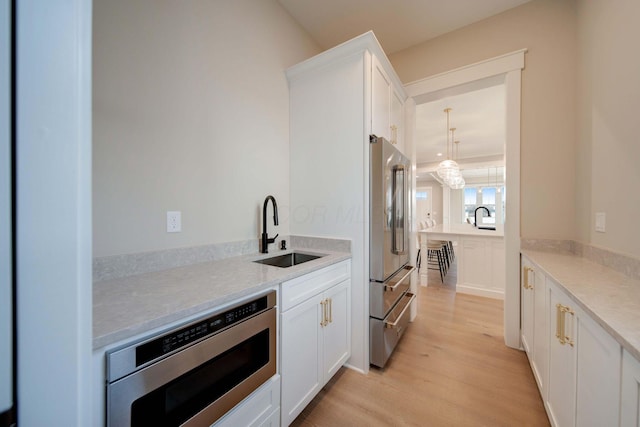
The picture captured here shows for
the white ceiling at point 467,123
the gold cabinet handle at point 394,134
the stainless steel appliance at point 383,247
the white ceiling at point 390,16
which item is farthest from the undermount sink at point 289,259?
the white ceiling at point 467,123

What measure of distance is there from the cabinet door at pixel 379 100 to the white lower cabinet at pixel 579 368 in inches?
57.3

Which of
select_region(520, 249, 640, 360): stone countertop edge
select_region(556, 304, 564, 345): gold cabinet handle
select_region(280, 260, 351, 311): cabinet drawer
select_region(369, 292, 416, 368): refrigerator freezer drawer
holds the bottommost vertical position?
select_region(369, 292, 416, 368): refrigerator freezer drawer

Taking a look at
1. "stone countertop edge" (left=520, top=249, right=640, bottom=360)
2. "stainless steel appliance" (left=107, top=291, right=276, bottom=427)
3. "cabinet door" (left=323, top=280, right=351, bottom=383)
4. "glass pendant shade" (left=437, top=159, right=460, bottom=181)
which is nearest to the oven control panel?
"stainless steel appliance" (left=107, top=291, right=276, bottom=427)

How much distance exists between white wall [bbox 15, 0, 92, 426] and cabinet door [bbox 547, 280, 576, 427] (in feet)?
5.38

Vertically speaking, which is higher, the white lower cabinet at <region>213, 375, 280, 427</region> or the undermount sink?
the undermount sink

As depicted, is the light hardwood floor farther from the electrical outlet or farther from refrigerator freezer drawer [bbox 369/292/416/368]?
the electrical outlet

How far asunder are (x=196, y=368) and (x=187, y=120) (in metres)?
1.29

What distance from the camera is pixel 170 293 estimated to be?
3.06 ft

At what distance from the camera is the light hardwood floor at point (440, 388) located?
4.55 ft

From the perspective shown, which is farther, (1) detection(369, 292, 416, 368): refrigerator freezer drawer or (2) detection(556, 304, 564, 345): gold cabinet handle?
(1) detection(369, 292, 416, 368): refrigerator freezer drawer

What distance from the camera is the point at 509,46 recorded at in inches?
83.0

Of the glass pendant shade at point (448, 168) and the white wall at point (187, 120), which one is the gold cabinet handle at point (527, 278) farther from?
the glass pendant shade at point (448, 168)

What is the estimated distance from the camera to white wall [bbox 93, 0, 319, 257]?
3.70ft

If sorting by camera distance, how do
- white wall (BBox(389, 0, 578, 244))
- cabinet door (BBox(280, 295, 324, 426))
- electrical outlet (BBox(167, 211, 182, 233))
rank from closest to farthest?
cabinet door (BBox(280, 295, 324, 426)) → electrical outlet (BBox(167, 211, 182, 233)) → white wall (BBox(389, 0, 578, 244))
